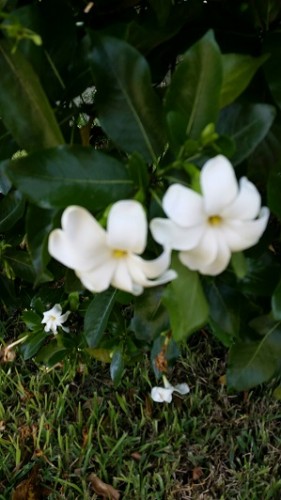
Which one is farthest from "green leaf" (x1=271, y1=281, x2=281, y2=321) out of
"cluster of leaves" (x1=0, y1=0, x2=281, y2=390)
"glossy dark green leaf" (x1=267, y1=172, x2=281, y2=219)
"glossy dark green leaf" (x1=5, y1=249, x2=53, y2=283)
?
"glossy dark green leaf" (x1=5, y1=249, x2=53, y2=283)

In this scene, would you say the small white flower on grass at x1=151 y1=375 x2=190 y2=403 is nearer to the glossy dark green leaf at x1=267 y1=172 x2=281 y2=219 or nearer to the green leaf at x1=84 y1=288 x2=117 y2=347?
the green leaf at x1=84 y1=288 x2=117 y2=347

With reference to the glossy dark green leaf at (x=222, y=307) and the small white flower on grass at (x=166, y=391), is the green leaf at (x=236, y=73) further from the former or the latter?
the small white flower on grass at (x=166, y=391)

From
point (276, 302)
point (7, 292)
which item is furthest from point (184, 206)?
point (7, 292)

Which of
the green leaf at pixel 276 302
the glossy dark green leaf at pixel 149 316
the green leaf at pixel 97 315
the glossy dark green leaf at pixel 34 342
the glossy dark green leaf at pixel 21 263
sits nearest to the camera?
the green leaf at pixel 276 302

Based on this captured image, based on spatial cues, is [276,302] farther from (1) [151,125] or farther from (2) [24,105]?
(2) [24,105]

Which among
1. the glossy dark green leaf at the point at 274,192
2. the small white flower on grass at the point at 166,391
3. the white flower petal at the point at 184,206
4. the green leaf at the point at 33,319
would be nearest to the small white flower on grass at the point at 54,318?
the green leaf at the point at 33,319

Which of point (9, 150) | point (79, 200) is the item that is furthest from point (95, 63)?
point (9, 150)
